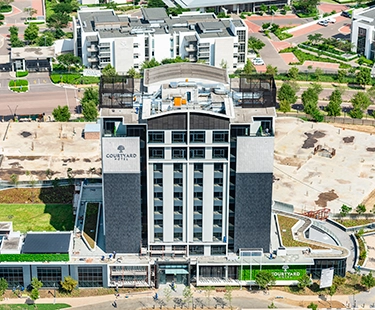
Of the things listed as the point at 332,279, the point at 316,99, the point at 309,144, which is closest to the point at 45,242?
the point at 332,279

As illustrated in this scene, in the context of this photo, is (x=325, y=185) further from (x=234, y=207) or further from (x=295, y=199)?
(x=234, y=207)

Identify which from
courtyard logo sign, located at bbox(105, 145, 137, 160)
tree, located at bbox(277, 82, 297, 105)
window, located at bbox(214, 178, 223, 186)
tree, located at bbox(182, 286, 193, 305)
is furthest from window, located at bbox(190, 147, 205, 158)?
tree, located at bbox(277, 82, 297, 105)

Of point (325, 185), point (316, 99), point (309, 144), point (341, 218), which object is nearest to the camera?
point (341, 218)

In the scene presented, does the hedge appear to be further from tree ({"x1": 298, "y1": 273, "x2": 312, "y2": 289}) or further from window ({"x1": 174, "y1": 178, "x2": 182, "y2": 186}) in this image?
tree ({"x1": 298, "y1": 273, "x2": 312, "y2": 289})

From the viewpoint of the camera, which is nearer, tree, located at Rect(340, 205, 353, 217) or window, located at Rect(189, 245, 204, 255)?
window, located at Rect(189, 245, 204, 255)

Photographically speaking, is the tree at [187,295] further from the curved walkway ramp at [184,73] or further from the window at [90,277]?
the curved walkway ramp at [184,73]

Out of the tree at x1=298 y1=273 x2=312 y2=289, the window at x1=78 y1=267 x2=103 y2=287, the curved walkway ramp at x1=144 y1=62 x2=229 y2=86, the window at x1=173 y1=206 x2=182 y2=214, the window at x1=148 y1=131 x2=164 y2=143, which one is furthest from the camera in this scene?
the curved walkway ramp at x1=144 y1=62 x2=229 y2=86
